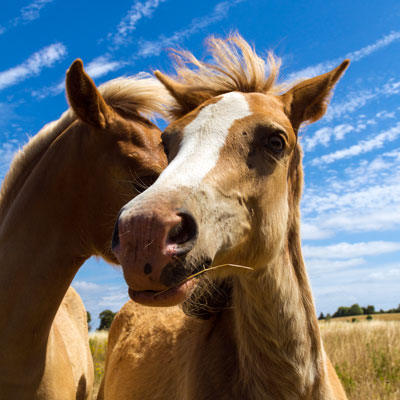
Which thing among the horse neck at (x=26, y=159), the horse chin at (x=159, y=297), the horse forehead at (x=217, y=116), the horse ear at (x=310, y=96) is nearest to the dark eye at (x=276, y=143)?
the horse forehead at (x=217, y=116)

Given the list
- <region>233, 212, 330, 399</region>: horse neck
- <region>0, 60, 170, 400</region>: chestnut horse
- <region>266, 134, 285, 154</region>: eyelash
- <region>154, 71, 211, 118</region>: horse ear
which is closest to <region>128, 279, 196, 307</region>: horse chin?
<region>233, 212, 330, 399</region>: horse neck

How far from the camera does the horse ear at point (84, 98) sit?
303 centimetres

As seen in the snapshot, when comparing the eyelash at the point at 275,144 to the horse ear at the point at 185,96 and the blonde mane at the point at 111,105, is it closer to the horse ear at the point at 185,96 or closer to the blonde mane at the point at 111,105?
the horse ear at the point at 185,96

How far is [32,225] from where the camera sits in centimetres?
307

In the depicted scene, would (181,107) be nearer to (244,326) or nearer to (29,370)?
(244,326)

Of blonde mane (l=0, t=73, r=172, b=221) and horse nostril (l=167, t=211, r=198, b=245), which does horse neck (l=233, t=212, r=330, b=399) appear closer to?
horse nostril (l=167, t=211, r=198, b=245)

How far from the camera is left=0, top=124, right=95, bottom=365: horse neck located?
2.93 m

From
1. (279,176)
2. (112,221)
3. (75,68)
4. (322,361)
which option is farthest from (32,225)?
(322,361)

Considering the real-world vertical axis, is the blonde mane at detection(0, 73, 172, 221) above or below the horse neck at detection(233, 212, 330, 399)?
above

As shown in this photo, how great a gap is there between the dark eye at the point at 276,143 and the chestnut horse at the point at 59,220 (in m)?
1.01

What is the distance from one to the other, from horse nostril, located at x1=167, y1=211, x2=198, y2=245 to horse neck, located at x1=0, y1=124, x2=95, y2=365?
5.54 ft

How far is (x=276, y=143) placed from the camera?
7.61 feet

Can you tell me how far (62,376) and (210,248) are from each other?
2210 millimetres

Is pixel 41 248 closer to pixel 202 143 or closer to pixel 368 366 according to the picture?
pixel 202 143
